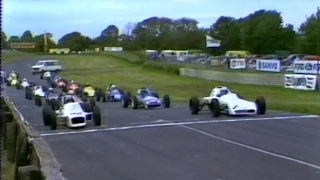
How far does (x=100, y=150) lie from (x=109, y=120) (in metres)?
8.18

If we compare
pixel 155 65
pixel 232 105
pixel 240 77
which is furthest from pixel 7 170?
pixel 155 65

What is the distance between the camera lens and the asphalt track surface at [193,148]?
10914 mm

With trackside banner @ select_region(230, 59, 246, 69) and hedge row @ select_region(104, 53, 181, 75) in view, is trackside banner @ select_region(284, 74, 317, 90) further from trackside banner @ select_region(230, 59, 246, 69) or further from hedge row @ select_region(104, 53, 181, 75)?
hedge row @ select_region(104, 53, 181, 75)

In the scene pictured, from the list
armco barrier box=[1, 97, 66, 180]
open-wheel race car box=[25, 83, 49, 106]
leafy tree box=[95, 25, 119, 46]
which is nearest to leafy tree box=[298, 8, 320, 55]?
open-wheel race car box=[25, 83, 49, 106]

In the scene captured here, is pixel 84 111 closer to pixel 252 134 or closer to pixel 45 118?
pixel 45 118

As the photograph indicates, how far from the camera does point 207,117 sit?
73.5ft

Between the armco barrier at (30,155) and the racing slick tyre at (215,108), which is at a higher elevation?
the armco barrier at (30,155)

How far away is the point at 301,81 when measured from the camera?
4059cm

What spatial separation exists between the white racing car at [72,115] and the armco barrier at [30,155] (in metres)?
4.08

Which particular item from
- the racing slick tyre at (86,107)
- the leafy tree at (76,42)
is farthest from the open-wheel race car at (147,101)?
the leafy tree at (76,42)

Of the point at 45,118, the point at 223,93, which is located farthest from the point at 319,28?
the point at 45,118

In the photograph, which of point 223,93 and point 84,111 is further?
point 223,93

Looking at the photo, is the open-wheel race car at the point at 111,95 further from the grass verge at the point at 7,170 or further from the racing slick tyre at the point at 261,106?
the grass verge at the point at 7,170

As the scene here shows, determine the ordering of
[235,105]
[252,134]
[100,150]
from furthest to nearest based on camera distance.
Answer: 1. [235,105]
2. [252,134]
3. [100,150]
